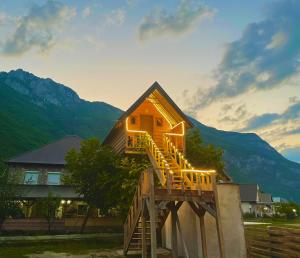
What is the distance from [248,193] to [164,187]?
70212 millimetres

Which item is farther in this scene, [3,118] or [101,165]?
[3,118]

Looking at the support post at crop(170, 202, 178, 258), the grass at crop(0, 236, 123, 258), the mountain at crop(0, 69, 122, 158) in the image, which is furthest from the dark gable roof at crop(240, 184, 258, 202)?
the support post at crop(170, 202, 178, 258)

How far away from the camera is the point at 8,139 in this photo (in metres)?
101

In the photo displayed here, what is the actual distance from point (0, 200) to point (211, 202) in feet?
72.7

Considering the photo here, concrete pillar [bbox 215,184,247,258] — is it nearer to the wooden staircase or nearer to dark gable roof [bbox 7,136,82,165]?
the wooden staircase

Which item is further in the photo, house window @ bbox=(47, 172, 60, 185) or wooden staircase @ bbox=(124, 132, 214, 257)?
house window @ bbox=(47, 172, 60, 185)

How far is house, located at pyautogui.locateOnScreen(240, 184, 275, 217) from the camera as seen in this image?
252 feet

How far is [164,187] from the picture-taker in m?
15.3

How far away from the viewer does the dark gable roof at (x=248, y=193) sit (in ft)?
254

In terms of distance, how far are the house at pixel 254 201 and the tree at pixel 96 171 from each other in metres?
58.6

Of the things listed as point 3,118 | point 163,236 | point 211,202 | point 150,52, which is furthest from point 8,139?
point 211,202

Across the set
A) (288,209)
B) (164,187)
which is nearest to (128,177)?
(164,187)

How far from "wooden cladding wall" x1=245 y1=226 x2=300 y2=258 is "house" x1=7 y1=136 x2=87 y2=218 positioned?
2413 cm

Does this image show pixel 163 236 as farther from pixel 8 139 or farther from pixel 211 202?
pixel 8 139
